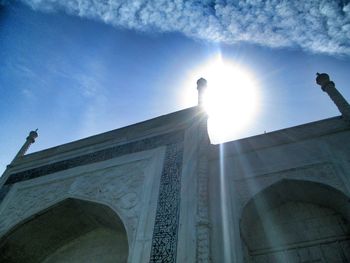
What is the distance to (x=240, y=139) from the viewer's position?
12.0ft

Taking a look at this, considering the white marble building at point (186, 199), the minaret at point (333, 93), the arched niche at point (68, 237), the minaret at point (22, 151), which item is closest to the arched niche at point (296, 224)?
the white marble building at point (186, 199)

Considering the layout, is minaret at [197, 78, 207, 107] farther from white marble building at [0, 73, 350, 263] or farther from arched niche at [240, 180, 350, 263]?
arched niche at [240, 180, 350, 263]

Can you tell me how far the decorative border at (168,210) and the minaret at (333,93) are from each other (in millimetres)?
1973

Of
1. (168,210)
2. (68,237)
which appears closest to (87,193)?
(68,237)

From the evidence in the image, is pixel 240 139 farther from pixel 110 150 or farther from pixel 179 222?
pixel 110 150

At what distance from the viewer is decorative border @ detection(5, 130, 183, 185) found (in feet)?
13.7

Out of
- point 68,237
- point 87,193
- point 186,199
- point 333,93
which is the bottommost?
point 186,199

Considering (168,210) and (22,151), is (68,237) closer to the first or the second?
(168,210)

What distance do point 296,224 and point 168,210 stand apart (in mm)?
1338

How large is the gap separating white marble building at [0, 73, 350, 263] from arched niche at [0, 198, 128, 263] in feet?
0.05

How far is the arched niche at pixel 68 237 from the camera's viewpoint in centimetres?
395

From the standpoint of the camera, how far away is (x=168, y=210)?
3.22m

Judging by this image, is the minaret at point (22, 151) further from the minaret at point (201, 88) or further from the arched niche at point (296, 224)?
the arched niche at point (296, 224)

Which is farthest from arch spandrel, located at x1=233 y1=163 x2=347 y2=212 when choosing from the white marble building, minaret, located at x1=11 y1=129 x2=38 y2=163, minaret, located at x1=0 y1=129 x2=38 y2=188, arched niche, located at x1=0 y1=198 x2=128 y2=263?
minaret, located at x1=11 y1=129 x2=38 y2=163
